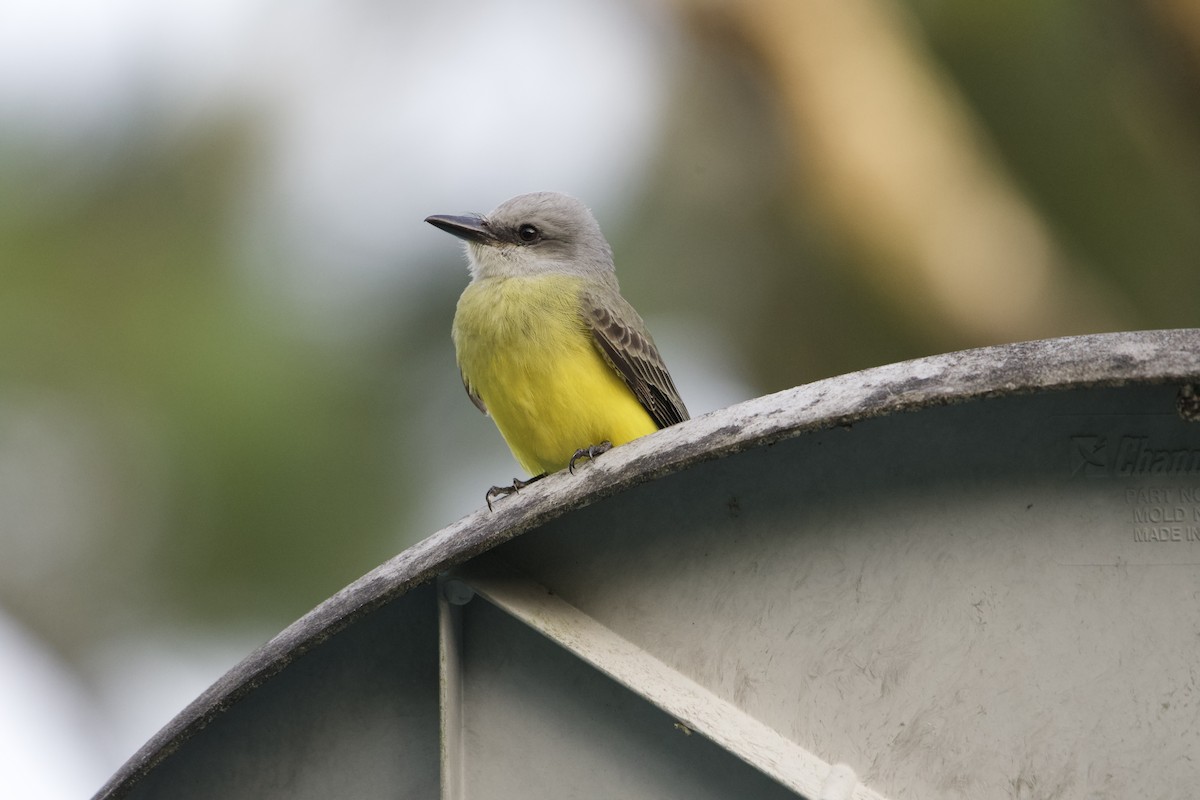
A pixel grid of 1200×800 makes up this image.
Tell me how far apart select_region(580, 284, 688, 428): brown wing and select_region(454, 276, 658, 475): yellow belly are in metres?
0.03

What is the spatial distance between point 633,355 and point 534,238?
2.78 feet

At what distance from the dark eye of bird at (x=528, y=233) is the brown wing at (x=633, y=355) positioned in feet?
1.69

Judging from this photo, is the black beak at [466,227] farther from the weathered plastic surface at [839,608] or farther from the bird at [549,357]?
the weathered plastic surface at [839,608]

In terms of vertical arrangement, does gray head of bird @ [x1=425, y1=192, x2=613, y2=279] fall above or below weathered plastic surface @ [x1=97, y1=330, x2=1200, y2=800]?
above

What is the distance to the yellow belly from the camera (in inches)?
185

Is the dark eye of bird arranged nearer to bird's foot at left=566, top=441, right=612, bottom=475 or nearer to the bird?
the bird

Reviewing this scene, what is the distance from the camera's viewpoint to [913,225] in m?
6.56

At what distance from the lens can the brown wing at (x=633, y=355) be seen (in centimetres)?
497

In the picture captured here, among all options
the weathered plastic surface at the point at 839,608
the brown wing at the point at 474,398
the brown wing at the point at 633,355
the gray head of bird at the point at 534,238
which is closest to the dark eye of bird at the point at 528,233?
the gray head of bird at the point at 534,238

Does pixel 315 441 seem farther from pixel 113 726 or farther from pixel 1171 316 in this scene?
pixel 1171 316

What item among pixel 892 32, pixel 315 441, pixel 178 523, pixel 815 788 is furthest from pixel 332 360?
pixel 815 788

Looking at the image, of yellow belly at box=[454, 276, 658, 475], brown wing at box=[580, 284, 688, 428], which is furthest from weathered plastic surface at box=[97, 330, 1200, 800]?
brown wing at box=[580, 284, 688, 428]

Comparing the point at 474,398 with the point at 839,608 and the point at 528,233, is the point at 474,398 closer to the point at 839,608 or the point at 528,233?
the point at 528,233

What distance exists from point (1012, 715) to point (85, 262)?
5.41m
